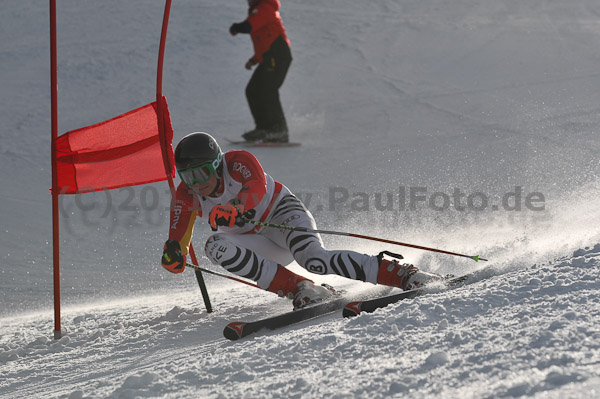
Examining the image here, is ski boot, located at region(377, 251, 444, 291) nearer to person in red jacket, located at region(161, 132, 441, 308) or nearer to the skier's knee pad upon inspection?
person in red jacket, located at region(161, 132, 441, 308)

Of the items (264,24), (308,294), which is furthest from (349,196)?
(308,294)

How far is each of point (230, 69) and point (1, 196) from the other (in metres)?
5.06

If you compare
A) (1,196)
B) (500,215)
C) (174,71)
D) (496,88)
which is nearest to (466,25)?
(496,88)

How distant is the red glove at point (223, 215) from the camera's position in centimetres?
396

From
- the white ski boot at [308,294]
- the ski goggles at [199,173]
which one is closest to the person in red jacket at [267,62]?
the ski goggles at [199,173]

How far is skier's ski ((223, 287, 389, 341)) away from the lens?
11.4 feet

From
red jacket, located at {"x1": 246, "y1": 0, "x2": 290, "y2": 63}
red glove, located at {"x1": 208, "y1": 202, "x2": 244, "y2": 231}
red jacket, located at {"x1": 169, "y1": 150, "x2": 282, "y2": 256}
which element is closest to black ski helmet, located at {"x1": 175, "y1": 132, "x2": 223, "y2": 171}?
red jacket, located at {"x1": 169, "y1": 150, "x2": 282, "y2": 256}

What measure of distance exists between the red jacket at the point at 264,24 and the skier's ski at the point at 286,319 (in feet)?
17.7

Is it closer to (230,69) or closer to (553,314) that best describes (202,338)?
(553,314)

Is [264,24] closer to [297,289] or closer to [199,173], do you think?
[199,173]

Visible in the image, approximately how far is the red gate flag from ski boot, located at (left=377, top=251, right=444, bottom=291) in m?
1.49

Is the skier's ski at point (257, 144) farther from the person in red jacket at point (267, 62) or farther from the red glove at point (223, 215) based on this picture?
the red glove at point (223, 215)

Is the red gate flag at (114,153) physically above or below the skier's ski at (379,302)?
above

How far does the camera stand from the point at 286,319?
3.64 m
